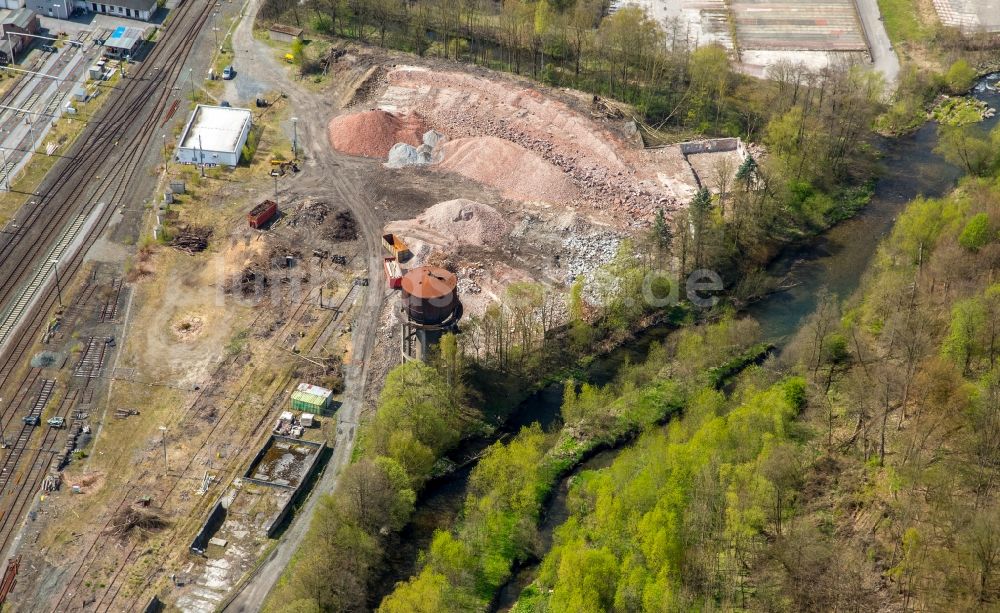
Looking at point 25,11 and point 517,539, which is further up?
point 25,11

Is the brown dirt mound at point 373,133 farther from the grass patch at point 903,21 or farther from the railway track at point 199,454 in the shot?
the grass patch at point 903,21

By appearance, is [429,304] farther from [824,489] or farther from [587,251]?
[824,489]

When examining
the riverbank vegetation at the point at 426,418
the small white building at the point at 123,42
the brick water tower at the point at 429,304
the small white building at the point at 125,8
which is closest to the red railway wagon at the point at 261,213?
the brick water tower at the point at 429,304

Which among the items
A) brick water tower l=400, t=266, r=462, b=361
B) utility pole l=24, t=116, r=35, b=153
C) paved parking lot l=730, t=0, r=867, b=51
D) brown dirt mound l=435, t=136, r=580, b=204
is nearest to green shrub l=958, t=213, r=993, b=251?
brown dirt mound l=435, t=136, r=580, b=204

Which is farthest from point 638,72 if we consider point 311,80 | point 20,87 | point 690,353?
point 20,87

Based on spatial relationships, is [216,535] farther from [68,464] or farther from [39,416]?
[39,416]

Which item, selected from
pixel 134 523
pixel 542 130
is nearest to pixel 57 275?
pixel 134 523
